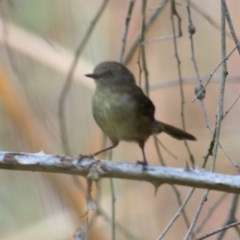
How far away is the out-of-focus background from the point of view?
4.30m

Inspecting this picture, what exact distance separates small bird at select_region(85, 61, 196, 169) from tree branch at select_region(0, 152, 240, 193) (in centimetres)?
68

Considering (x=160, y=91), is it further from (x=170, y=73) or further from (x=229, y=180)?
(x=229, y=180)

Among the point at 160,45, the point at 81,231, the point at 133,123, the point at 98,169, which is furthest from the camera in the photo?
the point at 160,45

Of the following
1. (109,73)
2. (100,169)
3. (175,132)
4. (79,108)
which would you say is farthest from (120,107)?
(79,108)

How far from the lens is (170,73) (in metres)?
5.59

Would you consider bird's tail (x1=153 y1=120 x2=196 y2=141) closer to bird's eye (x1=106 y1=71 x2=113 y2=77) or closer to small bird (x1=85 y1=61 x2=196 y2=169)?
small bird (x1=85 y1=61 x2=196 y2=169)

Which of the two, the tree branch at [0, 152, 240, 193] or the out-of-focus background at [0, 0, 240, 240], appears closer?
the tree branch at [0, 152, 240, 193]

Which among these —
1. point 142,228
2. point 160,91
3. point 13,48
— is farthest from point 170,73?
point 13,48

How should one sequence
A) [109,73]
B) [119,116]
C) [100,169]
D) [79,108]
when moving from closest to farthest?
1. [100,169]
2. [119,116]
3. [109,73]
4. [79,108]

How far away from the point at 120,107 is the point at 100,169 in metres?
0.84

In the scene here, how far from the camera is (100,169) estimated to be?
243 centimetres

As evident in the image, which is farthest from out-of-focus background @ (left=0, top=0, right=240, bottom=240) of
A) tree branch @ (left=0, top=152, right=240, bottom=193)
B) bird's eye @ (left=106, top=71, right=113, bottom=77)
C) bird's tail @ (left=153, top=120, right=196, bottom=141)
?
tree branch @ (left=0, top=152, right=240, bottom=193)

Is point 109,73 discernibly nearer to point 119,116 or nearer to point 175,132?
point 119,116

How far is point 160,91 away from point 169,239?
1.03m
